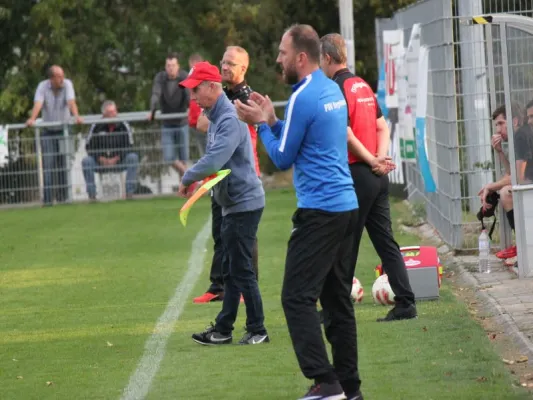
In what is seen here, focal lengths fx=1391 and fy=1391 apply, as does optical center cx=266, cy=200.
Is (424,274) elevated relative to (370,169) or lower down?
lower down

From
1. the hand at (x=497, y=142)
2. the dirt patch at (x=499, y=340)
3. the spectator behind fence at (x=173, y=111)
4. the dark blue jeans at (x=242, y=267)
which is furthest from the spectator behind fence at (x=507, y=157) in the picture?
the spectator behind fence at (x=173, y=111)

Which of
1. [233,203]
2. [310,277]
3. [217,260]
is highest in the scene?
[233,203]

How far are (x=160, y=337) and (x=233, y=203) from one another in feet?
4.15

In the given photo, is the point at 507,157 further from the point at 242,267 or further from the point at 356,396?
the point at 356,396

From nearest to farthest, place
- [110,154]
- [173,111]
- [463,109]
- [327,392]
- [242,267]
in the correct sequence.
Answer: [327,392], [242,267], [463,109], [110,154], [173,111]

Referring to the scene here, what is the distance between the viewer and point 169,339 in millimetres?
10336

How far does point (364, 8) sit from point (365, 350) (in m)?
24.3

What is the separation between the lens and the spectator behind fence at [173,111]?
25141 mm

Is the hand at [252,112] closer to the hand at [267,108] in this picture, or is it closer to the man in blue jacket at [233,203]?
the hand at [267,108]

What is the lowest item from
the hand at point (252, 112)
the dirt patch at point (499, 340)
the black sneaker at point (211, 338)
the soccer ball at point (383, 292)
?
the dirt patch at point (499, 340)

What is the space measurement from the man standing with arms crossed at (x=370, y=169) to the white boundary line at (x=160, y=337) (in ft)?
5.31

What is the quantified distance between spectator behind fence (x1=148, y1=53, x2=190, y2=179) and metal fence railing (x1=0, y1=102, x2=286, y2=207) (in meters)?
0.14

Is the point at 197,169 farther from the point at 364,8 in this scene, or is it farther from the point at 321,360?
the point at 364,8

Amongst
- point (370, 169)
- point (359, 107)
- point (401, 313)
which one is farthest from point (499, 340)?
point (359, 107)
